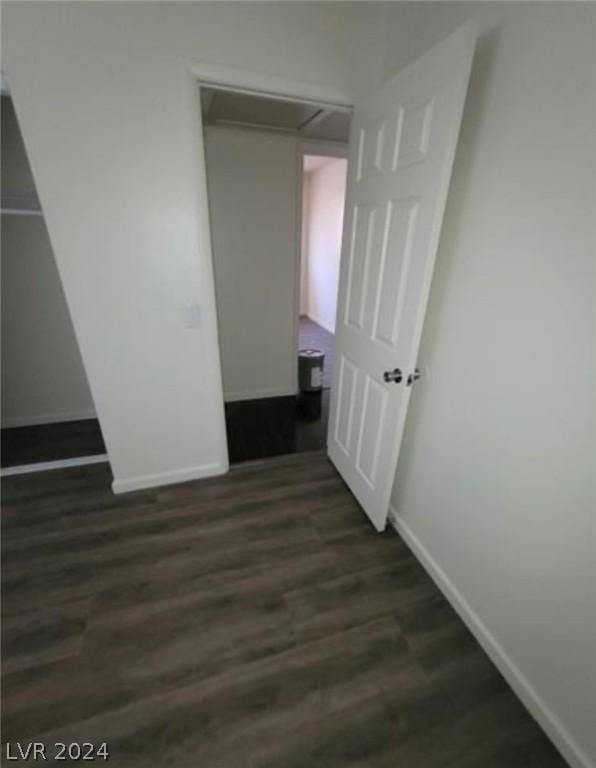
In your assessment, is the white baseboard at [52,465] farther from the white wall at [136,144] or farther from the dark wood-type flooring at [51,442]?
the white wall at [136,144]

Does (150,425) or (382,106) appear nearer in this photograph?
(382,106)

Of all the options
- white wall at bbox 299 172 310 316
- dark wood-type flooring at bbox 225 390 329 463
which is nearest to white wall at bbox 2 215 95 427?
dark wood-type flooring at bbox 225 390 329 463

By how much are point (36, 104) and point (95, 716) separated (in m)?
2.19

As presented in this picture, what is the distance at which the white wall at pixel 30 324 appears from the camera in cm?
212

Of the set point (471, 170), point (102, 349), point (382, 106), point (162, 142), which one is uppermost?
point (382, 106)

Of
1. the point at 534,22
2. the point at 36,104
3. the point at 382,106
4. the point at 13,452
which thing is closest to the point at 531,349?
the point at 534,22

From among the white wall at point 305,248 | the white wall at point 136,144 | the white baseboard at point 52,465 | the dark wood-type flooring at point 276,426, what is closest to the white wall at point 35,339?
the white baseboard at point 52,465

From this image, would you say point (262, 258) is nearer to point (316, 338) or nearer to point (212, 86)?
point (212, 86)

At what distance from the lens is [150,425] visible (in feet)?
6.37

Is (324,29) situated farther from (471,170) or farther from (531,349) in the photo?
(531,349)

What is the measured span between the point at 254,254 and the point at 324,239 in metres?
3.01

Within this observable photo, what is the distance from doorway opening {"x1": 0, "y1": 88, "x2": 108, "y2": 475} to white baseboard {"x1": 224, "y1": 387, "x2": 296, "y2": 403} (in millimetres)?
1128

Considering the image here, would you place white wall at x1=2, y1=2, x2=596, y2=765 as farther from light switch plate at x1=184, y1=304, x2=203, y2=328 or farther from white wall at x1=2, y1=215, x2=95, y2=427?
white wall at x1=2, y1=215, x2=95, y2=427

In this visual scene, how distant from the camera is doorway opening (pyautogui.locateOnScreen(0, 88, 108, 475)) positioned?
2.14 metres
